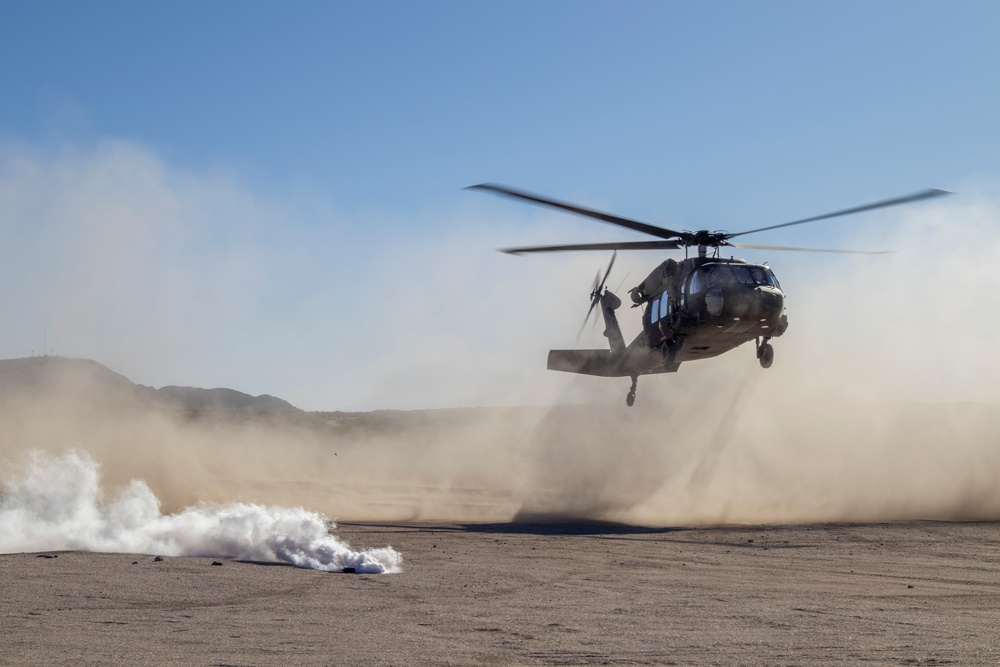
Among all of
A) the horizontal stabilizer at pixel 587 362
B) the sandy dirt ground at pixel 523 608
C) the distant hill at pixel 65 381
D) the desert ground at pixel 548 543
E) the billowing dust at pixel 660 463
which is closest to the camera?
the sandy dirt ground at pixel 523 608

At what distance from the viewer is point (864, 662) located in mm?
9055

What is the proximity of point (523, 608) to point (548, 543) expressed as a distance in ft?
28.1

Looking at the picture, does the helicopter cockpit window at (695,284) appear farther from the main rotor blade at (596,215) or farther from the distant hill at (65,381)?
the distant hill at (65,381)

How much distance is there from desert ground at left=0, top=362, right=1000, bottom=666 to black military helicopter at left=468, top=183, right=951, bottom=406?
14.7 ft

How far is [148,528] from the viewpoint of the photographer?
1769cm

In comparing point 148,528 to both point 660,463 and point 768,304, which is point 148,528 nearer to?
point 768,304

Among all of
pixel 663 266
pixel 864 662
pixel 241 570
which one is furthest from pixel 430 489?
pixel 864 662

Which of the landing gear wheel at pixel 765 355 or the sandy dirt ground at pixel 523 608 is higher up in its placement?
the landing gear wheel at pixel 765 355

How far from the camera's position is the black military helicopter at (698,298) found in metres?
20.9

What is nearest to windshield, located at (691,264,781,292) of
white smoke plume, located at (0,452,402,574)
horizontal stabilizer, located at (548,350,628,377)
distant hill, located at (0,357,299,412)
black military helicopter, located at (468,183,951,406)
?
black military helicopter, located at (468,183,951,406)

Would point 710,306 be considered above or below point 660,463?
above

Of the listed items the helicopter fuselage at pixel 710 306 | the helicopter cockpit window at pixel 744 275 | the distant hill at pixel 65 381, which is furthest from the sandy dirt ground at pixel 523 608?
the distant hill at pixel 65 381

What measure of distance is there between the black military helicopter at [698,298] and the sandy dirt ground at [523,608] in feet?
16.5

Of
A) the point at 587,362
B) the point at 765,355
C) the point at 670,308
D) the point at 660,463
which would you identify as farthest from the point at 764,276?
the point at 660,463
